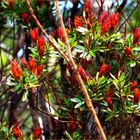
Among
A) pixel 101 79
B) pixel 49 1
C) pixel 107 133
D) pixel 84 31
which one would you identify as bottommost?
pixel 107 133

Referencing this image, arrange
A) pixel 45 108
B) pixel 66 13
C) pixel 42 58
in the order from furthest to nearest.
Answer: pixel 66 13 → pixel 45 108 → pixel 42 58

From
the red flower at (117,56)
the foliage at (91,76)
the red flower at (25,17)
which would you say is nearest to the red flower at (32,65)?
the foliage at (91,76)

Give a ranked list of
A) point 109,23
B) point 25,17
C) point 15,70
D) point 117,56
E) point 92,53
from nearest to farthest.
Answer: point 15,70 < point 92,53 < point 109,23 < point 117,56 < point 25,17

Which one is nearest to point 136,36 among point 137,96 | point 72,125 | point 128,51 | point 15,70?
point 128,51

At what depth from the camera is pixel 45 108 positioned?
12.2 feet

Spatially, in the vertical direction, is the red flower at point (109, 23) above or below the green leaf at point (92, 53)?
above

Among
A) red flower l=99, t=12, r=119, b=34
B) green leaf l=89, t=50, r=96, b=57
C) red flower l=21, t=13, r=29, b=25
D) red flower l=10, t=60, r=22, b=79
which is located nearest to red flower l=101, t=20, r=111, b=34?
red flower l=99, t=12, r=119, b=34

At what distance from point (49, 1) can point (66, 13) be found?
37 centimetres

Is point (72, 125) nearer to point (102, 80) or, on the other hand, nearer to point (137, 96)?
point (102, 80)

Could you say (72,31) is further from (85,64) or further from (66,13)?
(66,13)

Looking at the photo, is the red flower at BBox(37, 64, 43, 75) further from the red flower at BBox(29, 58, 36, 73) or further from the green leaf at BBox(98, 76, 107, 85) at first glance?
the green leaf at BBox(98, 76, 107, 85)

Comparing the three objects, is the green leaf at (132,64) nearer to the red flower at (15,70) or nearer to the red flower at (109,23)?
the red flower at (109,23)

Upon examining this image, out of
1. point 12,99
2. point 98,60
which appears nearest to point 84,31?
point 98,60

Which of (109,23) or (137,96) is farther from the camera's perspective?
(109,23)
